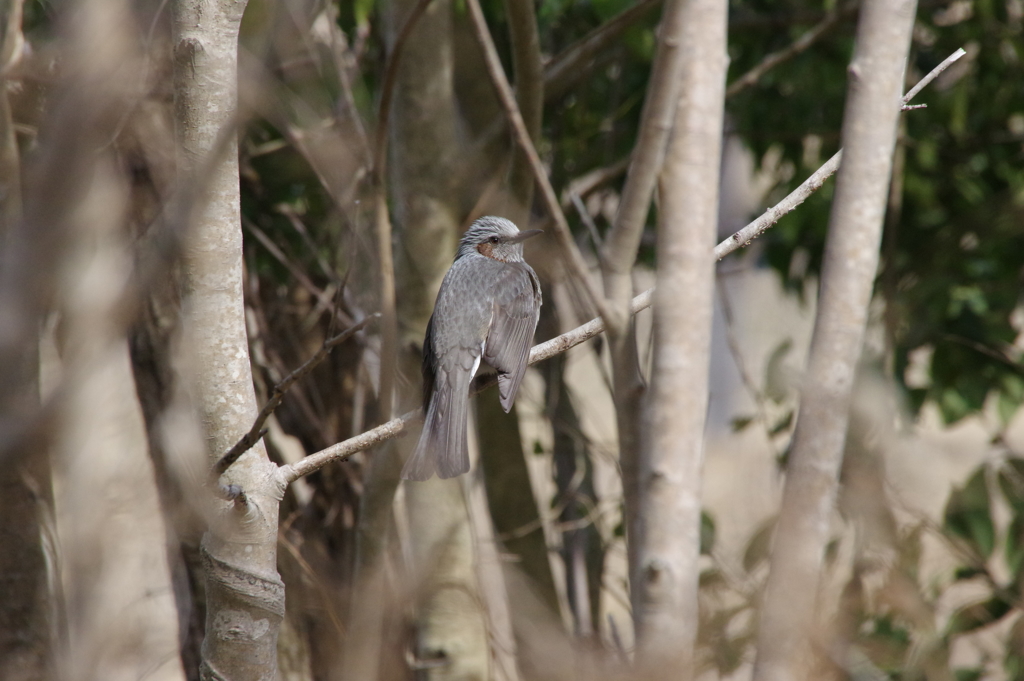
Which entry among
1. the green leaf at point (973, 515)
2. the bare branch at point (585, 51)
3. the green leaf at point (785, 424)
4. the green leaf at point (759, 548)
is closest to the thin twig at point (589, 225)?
the bare branch at point (585, 51)


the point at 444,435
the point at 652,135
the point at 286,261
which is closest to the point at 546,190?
the point at 652,135

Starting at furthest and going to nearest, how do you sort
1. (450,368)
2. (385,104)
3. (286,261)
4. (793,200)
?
(286,261) < (450,368) < (385,104) < (793,200)

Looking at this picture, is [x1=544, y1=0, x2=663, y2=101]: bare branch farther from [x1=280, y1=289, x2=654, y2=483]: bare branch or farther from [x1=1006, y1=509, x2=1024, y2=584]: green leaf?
[x1=1006, y1=509, x2=1024, y2=584]: green leaf

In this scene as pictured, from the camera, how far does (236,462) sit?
185cm

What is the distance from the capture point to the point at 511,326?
344 centimetres

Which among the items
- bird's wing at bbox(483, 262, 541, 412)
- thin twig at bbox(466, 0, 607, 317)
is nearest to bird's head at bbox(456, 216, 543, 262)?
bird's wing at bbox(483, 262, 541, 412)

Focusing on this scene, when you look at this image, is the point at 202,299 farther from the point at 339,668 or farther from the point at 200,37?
the point at 339,668

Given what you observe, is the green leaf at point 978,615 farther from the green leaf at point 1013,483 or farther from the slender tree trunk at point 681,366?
the slender tree trunk at point 681,366

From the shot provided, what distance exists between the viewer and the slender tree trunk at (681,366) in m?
2.04

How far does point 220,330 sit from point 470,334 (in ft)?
4.99

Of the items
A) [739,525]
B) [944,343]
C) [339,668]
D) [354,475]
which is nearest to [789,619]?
[339,668]

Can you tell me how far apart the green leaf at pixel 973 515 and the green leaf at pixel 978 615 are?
11.5 inches

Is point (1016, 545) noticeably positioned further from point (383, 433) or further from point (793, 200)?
point (383, 433)

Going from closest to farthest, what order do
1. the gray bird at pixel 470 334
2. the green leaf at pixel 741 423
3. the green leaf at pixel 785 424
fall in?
the gray bird at pixel 470 334, the green leaf at pixel 785 424, the green leaf at pixel 741 423
